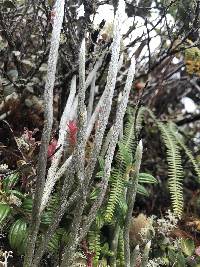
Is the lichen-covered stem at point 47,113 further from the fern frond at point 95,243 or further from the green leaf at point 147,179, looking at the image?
the green leaf at point 147,179

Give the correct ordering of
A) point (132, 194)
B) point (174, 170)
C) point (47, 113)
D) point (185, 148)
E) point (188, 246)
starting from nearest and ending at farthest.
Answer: point (47, 113) → point (132, 194) → point (188, 246) → point (174, 170) → point (185, 148)

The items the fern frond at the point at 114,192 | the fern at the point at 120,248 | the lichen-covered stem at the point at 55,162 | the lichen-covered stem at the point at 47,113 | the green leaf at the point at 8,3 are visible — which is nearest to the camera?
the lichen-covered stem at the point at 47,113

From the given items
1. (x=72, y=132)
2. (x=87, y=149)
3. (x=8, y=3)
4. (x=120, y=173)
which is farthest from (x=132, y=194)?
(x=8, y=3)

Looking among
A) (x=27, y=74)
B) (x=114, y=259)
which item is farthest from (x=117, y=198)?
(x=27, y=74)

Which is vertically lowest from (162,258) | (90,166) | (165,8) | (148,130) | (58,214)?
(162,258)

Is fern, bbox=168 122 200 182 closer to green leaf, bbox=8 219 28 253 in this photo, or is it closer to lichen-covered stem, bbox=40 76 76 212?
lichen-covered stem, bbox=40 76 76 212

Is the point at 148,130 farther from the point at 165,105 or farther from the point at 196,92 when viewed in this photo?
the point at 196,92

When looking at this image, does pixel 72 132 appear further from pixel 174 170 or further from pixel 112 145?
pixel 174 170

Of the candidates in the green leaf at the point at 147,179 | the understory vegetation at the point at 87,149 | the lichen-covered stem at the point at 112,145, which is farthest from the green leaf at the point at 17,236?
the green leaf at the point at 147,179
